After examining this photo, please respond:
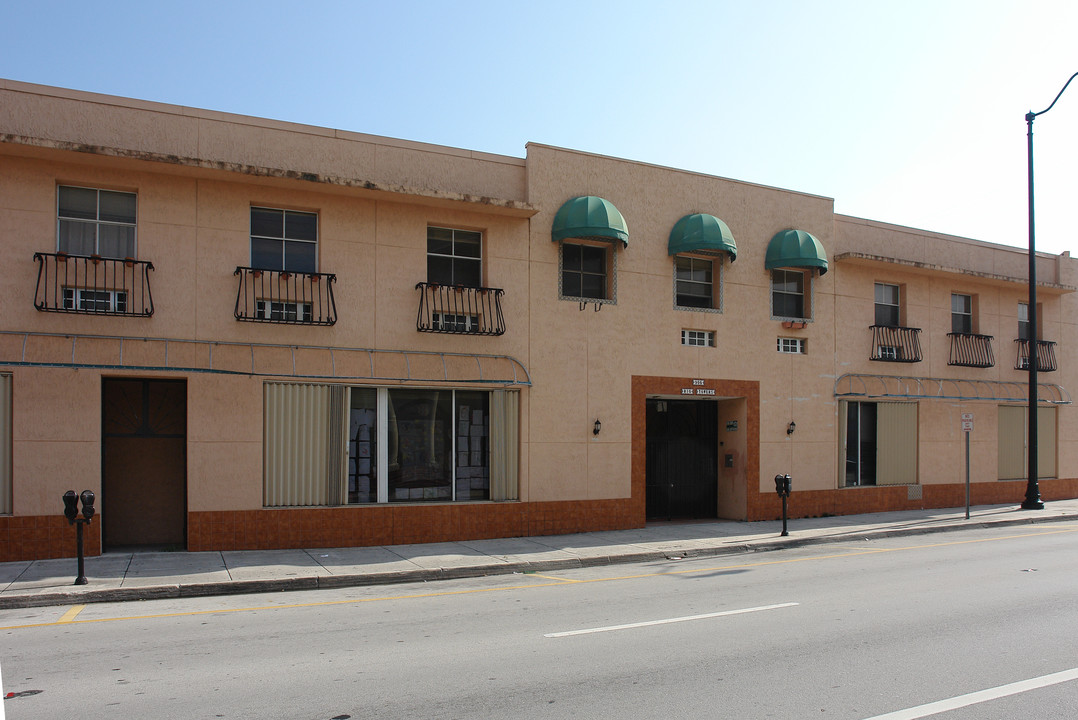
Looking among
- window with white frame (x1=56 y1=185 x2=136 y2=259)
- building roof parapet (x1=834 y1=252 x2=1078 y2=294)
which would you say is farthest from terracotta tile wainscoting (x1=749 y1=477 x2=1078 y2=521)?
window with white frame (x1=56 y1=185 x2=136 y2=259)

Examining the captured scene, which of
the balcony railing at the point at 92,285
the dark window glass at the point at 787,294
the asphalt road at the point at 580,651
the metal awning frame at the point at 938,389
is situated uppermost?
the dark window glass at the point at 787,294

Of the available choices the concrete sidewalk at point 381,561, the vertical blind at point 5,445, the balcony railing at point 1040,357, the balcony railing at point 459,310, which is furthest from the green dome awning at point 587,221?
the balcony railing at point 1040,357

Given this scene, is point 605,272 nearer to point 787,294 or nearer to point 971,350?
point 787,294

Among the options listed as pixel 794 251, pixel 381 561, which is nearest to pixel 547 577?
pixel 381 561

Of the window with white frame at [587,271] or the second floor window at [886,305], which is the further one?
the second floor window at [886,305]

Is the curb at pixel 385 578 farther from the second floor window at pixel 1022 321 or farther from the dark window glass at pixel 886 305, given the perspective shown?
the second floor window at pixel 1022 321

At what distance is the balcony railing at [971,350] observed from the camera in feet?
71.8

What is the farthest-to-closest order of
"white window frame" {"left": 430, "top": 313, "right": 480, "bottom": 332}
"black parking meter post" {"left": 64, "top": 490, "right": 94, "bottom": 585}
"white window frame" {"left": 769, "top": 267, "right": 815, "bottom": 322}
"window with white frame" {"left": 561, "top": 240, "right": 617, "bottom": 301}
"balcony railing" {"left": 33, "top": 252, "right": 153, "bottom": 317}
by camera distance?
"white window frame" {"left": 769, "top": 267, "right": 815, "bottom": 322} → "window with white frame" {"left": 561, "top": 240, "right": 617, "bottom": 301} → "white window frame" {"left": 430, "top": 313, "right": 480, "bottom": 332} → "balcony railing" {"left": 33, "top": 252, "right": 153, "bottom": 317} → "black parking meter post" {"left": 64, "top": 490, "right": 94, "bottom": 585}

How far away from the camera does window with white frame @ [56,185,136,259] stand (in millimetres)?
12820

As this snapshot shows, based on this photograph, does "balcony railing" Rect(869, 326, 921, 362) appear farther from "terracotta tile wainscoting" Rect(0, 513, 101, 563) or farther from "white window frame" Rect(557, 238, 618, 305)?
"terracotta tile wainscoting" Rect(0, 513, 101, 563)

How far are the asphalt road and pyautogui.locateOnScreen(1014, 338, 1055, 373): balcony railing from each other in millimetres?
13575

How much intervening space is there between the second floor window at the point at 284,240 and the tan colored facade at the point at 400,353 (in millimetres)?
158

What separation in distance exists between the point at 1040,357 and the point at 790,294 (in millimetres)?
9738

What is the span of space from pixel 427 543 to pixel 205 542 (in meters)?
3.76
